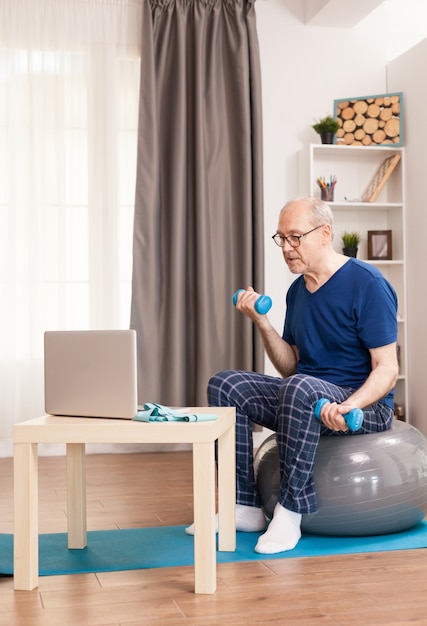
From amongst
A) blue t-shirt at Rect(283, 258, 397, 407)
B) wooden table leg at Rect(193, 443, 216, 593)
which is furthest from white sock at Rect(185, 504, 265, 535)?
wooden table leg at Rect(193, 443, 216, 593)

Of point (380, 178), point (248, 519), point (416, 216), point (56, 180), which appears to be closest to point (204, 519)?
point (248, 519)

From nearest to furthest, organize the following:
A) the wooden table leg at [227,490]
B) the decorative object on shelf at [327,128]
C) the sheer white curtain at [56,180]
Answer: the wooden table leg at [227,490] < the sheer white curtain at [56,180] < the decorative object on shelf at [327,128]

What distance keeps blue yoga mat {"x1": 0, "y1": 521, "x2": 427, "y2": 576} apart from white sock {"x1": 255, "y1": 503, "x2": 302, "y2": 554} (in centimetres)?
2

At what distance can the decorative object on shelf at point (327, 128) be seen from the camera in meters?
4.44

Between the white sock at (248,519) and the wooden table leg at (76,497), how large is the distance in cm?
35

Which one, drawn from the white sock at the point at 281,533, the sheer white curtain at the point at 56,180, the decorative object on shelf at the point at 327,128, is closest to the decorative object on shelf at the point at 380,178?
the decorative object on shelf at the point at 327,128

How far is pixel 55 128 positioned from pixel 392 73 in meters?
1.97

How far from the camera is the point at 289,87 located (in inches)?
182

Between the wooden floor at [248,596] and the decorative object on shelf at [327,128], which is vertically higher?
the decorative object on shelf at [327,128]

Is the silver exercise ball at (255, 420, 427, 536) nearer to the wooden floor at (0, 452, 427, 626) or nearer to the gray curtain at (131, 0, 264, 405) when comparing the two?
the wooden floor at (0, 452, 427, 626)

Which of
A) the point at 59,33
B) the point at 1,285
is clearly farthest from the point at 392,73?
the point at 1,285

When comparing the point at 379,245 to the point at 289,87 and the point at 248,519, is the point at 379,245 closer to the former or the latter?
the point at 289,87

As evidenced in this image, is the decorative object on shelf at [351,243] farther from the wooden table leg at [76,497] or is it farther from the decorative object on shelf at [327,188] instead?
the wooden table leg at [76,497]

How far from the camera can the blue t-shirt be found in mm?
2441
